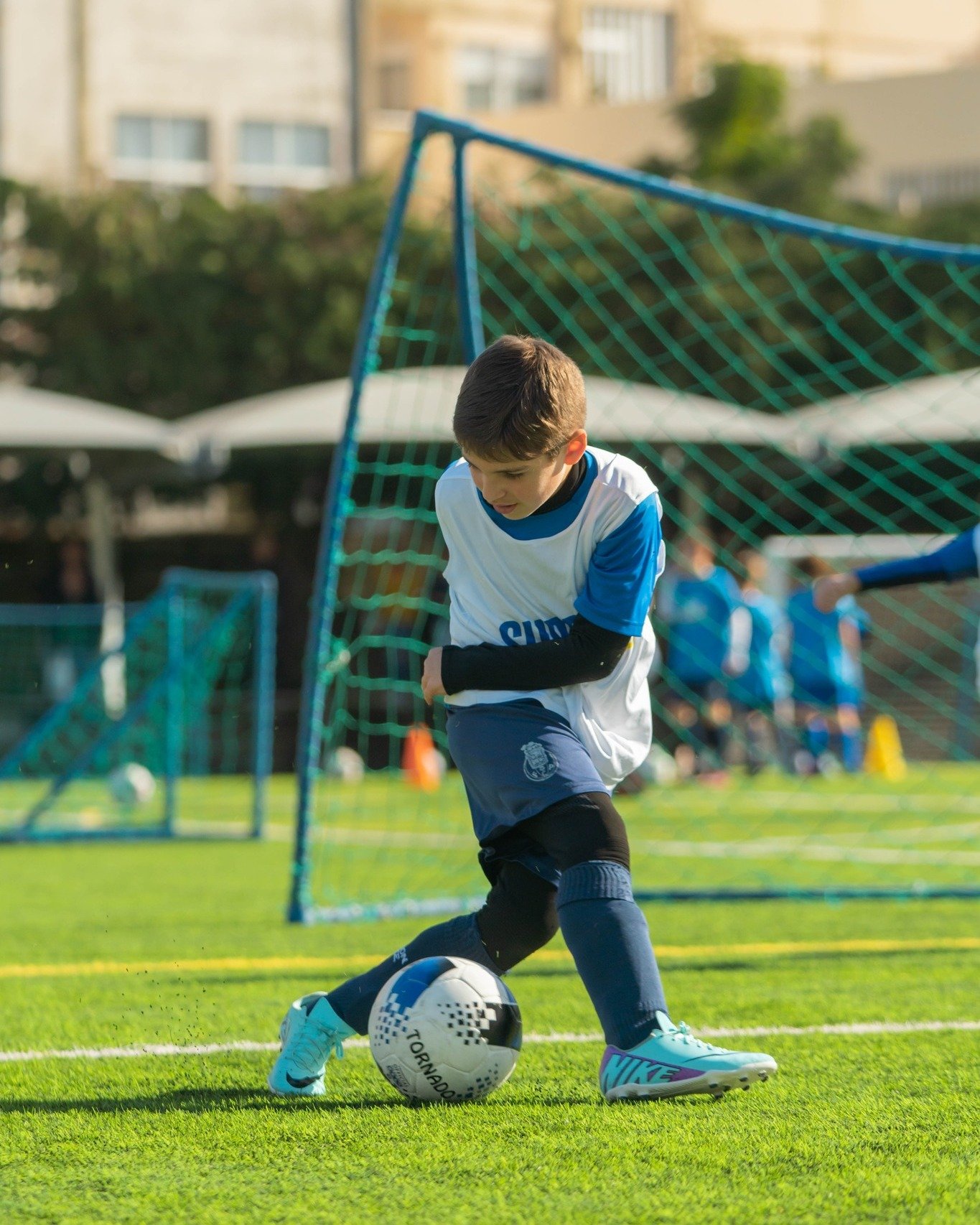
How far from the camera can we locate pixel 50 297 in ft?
72.8

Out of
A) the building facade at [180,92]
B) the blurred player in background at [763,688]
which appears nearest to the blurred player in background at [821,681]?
the blurred player in background at [763,688]

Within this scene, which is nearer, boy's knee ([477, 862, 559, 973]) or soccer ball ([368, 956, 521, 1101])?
soccer ball ([368, 956, 521, 1101])

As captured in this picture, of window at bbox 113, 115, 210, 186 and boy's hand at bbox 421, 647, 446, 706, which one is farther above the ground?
window at bbox 113, 115, 210, 186

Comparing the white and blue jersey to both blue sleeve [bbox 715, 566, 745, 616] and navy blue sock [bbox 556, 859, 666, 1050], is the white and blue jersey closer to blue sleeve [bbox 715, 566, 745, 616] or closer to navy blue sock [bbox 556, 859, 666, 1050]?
navy blue sock [bbox 556, 859, 666, 1050]

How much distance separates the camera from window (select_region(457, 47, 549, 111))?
36.6 m

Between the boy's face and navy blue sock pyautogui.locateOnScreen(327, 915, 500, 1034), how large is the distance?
0.75 meters

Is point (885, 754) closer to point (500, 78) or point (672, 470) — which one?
point (672, 470)

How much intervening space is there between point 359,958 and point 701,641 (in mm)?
8491

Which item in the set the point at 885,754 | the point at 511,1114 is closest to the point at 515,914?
the point at 511,1114

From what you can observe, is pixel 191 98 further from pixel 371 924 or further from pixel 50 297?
pixel 371 924

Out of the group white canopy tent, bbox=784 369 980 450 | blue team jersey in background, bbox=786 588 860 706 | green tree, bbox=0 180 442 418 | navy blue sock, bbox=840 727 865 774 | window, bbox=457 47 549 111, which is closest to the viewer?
white canopy tent, bbox=784 369 980 450

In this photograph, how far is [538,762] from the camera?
3234 mm

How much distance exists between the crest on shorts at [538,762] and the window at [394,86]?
34.6 metres

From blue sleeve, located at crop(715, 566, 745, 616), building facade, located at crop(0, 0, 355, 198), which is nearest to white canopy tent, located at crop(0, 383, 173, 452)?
blue sleeve, located at crop(715, 566, 745, 616)
